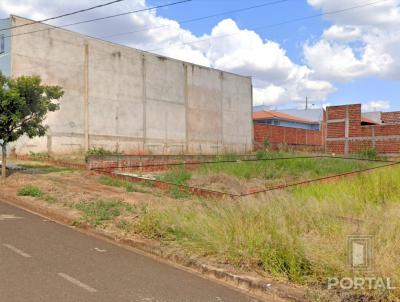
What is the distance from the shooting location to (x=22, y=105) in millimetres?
14750

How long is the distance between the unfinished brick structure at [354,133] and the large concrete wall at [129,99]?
11054 mm

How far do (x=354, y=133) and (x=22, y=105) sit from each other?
2014 centimetres

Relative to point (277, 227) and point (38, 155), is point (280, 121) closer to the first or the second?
point (38, 155)

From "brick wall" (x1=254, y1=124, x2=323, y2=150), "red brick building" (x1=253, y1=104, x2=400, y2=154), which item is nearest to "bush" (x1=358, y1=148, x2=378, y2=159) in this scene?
"red brick building" (x1=253, y1=104, x2=400, y2=154)

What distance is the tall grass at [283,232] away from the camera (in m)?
5.46

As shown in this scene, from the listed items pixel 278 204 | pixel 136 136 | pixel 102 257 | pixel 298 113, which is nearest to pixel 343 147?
pixel 136 136

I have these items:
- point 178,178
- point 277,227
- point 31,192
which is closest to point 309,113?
point 178,178

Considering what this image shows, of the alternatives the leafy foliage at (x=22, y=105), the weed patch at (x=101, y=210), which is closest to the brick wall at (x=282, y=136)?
the leafy foliage at (x=22, y=105)

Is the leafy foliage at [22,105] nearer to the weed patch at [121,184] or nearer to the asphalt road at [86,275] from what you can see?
the weed patch at [121,184]

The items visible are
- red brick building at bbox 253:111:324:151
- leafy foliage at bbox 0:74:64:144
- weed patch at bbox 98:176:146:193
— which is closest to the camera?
weed patch at bbox 98:176:146:193

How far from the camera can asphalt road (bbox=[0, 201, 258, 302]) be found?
203 inches

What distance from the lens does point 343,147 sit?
93.9 feet

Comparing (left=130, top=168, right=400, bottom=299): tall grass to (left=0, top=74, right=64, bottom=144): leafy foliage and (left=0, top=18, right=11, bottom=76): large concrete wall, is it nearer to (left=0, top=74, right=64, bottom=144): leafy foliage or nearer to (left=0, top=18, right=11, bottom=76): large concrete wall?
(left=0, top=74, right=64, bottom=144): leafy foliage

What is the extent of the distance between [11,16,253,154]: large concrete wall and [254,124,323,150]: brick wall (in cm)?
132
